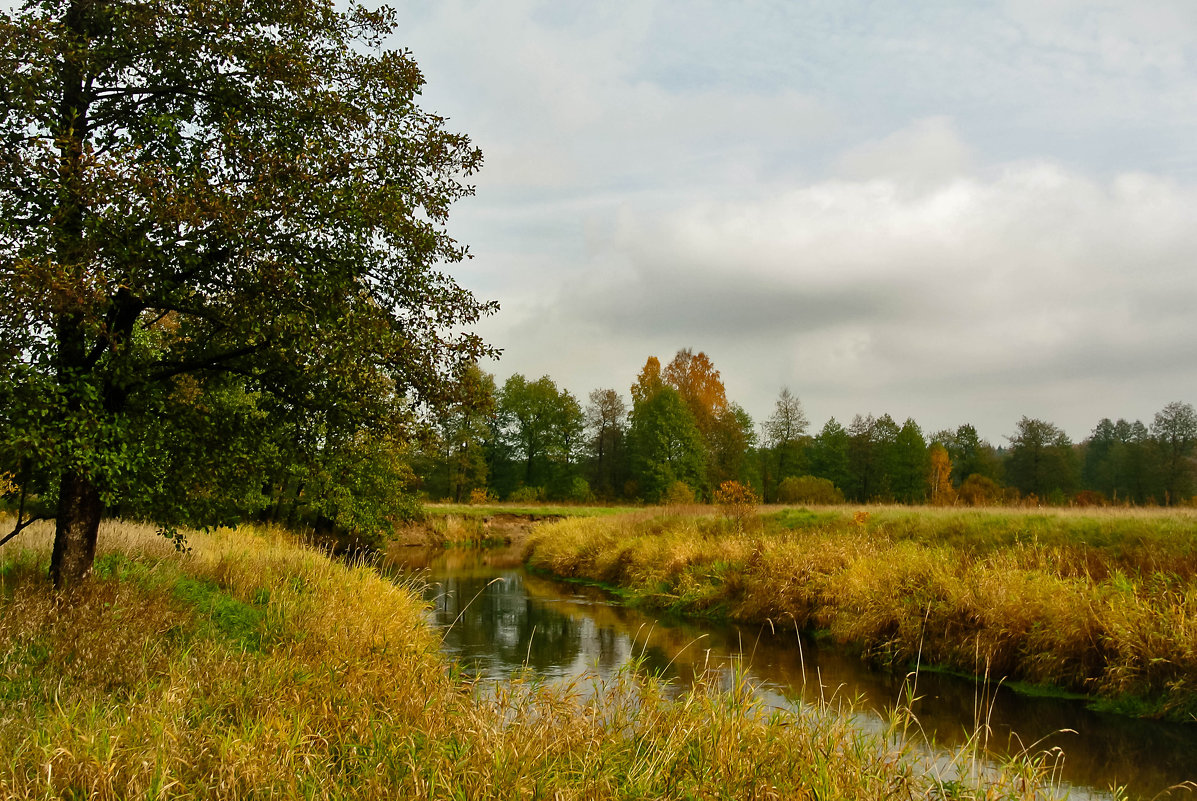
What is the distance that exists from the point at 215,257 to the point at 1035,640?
11632 mm

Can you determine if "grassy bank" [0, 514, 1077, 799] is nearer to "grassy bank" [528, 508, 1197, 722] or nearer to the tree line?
"grassy bank" [528, 508, 1197, 722]

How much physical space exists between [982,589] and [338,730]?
32.9 feet

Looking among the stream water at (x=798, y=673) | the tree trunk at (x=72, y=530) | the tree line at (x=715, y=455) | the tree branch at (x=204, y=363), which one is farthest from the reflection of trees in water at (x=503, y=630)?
the tree line at (x=715, y=455)

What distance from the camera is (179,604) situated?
9.26m

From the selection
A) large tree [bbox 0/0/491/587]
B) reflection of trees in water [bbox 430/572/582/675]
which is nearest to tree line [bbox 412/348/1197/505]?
reflection of trees in water [bbox 430/572/582/675]

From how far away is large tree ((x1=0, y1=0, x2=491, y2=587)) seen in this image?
6.82 meters

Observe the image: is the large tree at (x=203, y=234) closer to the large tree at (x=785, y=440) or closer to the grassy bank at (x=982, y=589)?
the grassy bank at (x=982, y=589)

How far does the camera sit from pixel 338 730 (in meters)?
5.60

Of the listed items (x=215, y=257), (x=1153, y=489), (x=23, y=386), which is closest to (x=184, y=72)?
(x=215, y=257)

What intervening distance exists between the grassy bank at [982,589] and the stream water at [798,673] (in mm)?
525

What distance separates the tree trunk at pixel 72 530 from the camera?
840 centimetres

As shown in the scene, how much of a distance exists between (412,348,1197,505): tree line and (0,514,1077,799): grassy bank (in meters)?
40.9

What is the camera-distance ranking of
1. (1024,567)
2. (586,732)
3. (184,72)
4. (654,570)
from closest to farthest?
(586,732) → (184,72) → (1024,567) → (654,570)

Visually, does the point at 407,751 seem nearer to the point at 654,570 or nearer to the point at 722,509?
the point at 654,570
